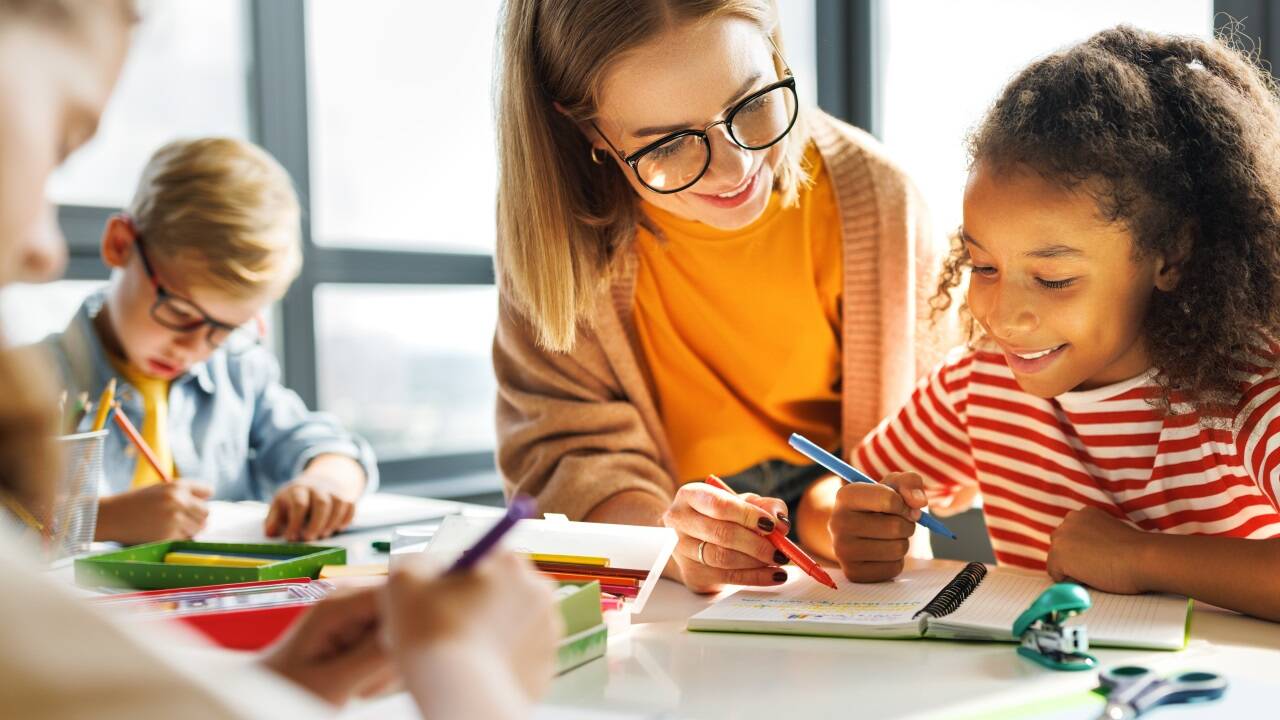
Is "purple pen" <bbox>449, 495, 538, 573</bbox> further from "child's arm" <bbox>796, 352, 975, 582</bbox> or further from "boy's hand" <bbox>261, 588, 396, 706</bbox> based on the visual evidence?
"child's arm" <bbox>796, 352, 975, 582</bbox>

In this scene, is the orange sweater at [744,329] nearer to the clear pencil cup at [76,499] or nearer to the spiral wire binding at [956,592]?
the spiral wire binding at [956,592]

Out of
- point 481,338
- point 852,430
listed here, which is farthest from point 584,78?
point 481,338

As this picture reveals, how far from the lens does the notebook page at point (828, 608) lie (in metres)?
0.84

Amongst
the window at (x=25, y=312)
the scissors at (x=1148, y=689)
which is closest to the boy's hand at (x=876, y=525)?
the scissors at (x=1148, y=689)

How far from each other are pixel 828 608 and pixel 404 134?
223 centimetres

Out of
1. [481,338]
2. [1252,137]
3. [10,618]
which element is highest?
[1252,137]

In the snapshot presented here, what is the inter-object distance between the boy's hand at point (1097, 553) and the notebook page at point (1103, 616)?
1cm

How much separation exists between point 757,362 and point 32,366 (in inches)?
47.0

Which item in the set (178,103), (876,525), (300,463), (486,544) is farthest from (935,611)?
(178,103)

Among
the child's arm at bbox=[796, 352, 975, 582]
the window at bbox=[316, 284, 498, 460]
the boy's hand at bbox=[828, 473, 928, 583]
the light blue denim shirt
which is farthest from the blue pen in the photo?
the window at bbox=[316, 284, 498, 460]

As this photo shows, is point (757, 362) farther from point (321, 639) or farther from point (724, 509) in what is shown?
point (321, 639)

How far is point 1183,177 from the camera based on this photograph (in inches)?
40.2

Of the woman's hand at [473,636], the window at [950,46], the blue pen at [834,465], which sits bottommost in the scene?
the blue pen at [834,465]

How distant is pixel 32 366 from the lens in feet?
1.13
